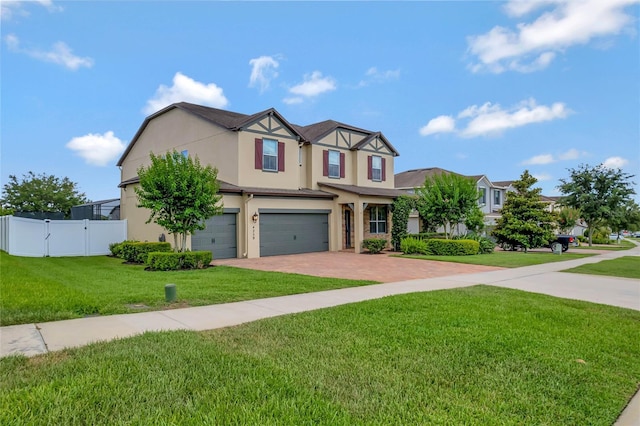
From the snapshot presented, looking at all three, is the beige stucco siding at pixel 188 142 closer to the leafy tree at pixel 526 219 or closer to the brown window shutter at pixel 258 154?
the brown window shutter at pixel 258 154

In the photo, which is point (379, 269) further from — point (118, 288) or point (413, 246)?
point (118, 288)

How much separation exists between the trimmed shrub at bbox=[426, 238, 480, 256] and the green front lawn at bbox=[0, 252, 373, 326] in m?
11.0

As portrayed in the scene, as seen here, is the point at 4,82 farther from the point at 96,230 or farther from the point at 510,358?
the point at 510,358

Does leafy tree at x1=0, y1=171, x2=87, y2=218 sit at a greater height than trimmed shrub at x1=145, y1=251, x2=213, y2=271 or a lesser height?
greater

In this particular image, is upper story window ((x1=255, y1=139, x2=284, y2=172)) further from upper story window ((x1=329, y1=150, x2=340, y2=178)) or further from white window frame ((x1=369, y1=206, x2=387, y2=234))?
white window frame ((x1=369, y1=206, x2=387, y2=234))

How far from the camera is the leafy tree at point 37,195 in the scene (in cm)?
3556

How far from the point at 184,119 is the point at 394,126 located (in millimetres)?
14885

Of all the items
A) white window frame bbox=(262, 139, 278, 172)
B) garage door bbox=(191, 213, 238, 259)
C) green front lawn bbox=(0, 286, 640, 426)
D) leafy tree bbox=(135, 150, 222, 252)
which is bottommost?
green front lawn bbox=(0, 286, 640, 426)

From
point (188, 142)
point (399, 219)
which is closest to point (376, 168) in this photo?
point (399, 219)

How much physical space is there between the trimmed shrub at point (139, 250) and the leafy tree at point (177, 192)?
2020mm

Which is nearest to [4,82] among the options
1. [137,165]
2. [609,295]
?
[137,165]

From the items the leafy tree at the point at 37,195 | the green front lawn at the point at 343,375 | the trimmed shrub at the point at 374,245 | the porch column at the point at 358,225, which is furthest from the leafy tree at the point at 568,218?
the leafy tree at the point at 37,195

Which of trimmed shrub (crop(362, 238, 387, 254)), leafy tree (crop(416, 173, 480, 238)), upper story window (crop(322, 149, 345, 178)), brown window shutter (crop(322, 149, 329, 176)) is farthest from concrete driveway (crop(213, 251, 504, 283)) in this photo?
upper story window (crop(322, 149, 345, 178))

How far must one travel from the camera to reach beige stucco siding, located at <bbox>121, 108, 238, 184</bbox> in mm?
19531
